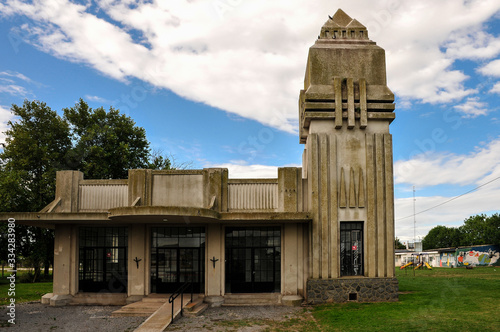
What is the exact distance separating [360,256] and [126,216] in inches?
377

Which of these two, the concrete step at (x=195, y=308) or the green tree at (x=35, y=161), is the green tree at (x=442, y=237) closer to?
the green tree at (x=35, y=161)

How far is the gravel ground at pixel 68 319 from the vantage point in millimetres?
13039

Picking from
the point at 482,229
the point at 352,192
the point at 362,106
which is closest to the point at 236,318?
the point at 352,192

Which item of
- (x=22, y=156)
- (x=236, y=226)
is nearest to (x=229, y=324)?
(x=236, y=226)

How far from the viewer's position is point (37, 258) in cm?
3006

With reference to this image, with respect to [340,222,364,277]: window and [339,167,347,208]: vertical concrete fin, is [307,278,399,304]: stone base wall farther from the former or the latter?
[339,167,347,208]: vertical concrete fin

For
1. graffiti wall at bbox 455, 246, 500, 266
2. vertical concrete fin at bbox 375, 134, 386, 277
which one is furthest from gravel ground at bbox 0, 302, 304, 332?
graffiti wall at bbox 455, 246, 500, 266

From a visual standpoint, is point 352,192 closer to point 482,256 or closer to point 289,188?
point 289,188

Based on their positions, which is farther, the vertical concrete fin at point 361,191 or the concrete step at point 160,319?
the vertical concrete fin at point 361,191

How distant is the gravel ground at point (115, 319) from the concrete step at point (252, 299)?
2.31 ft

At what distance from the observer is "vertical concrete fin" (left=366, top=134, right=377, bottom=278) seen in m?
16.9

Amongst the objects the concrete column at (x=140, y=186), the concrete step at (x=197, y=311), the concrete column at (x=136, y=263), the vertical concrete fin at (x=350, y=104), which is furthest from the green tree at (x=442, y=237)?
the concrete column at (x=140, y=186)

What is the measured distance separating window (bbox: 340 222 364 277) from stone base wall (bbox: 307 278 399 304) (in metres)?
0.54

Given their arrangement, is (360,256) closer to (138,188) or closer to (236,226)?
(236,226)
